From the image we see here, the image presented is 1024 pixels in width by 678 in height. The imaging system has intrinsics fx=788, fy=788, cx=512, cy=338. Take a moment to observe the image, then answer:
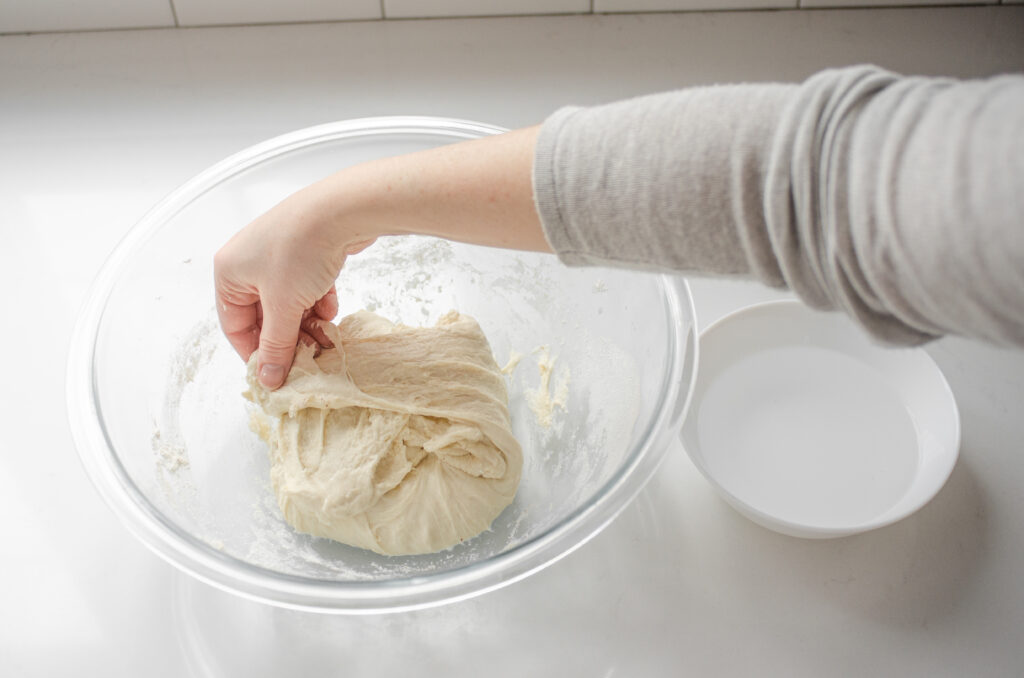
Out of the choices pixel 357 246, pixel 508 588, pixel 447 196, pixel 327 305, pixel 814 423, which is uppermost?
pixel 447 196

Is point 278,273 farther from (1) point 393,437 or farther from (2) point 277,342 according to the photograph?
(1) point 393,437

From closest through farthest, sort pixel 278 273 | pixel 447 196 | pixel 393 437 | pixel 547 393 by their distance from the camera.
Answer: pixel 447 196 → pixel 278 273 → pixel 393 437 → pixel 547 393

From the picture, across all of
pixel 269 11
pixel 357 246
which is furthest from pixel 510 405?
pixel 269 11

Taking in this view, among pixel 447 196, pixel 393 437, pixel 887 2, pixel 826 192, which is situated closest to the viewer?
pixel 826 192

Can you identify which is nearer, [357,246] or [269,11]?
[357,246]

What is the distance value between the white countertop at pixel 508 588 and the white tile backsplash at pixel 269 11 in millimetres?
199

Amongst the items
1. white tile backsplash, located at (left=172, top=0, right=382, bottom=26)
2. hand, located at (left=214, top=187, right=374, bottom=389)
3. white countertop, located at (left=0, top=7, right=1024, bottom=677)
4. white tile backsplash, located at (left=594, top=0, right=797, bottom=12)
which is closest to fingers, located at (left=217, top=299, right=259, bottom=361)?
hand, located at (left=214, top=187, right=374, bottom=389)

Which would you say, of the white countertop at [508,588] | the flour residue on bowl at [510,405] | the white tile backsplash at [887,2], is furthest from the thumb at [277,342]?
the white tile backsplash at [887,2]

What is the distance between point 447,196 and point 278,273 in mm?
239

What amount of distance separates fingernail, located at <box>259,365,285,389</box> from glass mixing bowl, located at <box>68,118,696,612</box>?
4.0 inches

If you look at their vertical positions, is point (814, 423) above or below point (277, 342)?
below

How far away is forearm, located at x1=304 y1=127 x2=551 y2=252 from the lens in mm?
667

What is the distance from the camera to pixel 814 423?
3.23 feet

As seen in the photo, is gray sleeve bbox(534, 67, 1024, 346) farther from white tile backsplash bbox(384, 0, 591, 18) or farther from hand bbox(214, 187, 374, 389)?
white tile backsplash bbox(384, 0, 591, 18)
